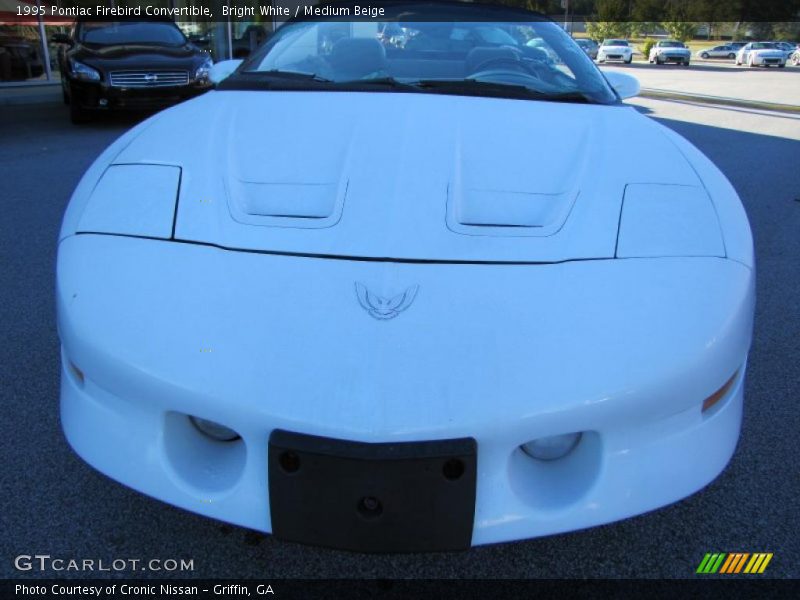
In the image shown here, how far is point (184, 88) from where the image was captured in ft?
27.0

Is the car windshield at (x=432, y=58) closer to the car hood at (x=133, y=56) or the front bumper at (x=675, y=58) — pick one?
the car hood at (x=133, y=56)

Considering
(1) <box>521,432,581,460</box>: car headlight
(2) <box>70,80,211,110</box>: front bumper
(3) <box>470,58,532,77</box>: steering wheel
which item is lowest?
(2) <box>70,80,211,110</box>: front bumper

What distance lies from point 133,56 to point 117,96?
585mm


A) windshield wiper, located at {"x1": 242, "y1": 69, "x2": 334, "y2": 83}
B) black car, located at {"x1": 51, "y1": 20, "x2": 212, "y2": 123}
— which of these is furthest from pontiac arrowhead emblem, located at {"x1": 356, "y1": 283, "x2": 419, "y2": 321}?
black car, located at {"x1": 51, "y1": 20, "x2": 212, "y2": 123}

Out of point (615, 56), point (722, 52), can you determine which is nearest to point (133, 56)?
Answer: point (615, 56)

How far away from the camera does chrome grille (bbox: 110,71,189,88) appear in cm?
789

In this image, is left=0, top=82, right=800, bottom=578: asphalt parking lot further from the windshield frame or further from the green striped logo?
the windshield frame

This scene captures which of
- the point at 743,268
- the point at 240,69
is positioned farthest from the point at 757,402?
the point at 240,69

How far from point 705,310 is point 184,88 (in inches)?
318

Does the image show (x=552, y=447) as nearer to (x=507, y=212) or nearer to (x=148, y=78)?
(x=507, y=212)

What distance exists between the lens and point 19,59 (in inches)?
494

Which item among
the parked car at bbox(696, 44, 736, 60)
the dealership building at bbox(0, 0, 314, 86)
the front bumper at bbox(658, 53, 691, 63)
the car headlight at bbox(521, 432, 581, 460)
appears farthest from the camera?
the parked car at bbox(696, 44, 736, 60)

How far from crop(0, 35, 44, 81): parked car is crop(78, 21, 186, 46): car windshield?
14.4 ft

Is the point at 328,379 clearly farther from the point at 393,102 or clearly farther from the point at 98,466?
the point at 393,102
